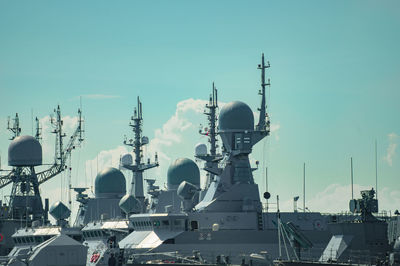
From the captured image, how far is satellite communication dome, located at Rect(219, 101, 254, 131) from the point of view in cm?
8538

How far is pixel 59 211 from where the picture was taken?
10244 centimetres

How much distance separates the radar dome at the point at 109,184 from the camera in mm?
110812

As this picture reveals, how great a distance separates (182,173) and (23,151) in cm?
2052

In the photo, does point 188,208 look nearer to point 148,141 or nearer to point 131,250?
point 131,250

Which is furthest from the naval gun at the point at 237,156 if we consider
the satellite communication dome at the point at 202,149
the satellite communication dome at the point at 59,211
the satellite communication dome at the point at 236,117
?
the satellite communication dome at the point at 59,211

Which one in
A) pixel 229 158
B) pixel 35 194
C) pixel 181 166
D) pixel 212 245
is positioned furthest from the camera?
pixel 35 194

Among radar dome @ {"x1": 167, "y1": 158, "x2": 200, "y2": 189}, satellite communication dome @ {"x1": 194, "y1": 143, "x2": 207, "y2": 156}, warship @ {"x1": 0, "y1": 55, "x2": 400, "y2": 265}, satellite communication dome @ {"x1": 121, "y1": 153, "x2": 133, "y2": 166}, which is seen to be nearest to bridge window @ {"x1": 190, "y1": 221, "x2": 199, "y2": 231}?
warship @ {"x1": 0, "y1": 55, "x2": 400, "y2": 265}

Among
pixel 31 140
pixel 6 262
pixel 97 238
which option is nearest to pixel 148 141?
pixel 31 140

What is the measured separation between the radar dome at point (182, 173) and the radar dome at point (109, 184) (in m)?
8.62

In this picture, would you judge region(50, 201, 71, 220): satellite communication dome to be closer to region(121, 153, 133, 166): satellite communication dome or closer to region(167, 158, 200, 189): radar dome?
region(121, 153, 133, 166): satellite communication dome

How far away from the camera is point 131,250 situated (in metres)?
80.7

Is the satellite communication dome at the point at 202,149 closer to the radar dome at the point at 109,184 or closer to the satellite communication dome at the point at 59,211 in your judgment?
the radar dome at the point at 109,184

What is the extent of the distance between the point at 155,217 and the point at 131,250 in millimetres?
4139

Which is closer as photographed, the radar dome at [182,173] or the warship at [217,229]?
the warship at [217,229]
